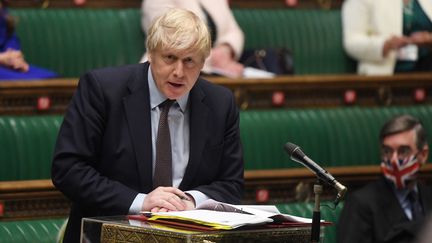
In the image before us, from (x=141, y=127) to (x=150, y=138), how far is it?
0.03 meters

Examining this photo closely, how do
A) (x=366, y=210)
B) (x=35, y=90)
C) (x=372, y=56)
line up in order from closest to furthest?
(x=366, y=210) → (x=35, y=90) → (x=372, y=56)

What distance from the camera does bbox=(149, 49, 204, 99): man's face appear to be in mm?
1777

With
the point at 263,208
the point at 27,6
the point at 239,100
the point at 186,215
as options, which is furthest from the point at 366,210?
the point at 27,6

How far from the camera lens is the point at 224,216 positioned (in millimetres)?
1627

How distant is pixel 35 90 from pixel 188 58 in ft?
4.36

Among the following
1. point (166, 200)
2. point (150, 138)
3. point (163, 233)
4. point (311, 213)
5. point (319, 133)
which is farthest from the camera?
point (319, 133)

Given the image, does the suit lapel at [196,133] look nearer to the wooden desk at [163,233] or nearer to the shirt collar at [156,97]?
the shirt collar at [156,97]

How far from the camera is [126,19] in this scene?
3.60 metres

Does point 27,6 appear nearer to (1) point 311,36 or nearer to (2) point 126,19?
(2) point 126,19

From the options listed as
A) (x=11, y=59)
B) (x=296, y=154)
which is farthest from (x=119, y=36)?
(x=296, y=154)

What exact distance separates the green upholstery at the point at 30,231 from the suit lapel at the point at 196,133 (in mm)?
633

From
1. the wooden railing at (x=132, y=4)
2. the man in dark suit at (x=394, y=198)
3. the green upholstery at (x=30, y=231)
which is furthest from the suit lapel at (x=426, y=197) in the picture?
the wooden railing at (x=132, y=4)

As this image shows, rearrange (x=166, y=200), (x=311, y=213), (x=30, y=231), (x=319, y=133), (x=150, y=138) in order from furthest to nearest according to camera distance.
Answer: (x=319, y=133) → (x=311, y=213) → (x=30, y=231) → (x=150, y=138) → (x=166, y=200)

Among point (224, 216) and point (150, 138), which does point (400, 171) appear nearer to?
point (150, 138)
